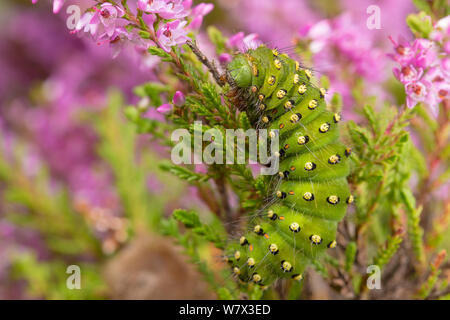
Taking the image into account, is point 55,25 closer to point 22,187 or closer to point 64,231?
point 22,187

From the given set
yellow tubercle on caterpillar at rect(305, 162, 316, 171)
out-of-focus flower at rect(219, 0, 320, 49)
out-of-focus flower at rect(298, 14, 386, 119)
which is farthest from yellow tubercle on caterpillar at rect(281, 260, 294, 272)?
out-of-focus flower at rect(219, 0, 320, 49)

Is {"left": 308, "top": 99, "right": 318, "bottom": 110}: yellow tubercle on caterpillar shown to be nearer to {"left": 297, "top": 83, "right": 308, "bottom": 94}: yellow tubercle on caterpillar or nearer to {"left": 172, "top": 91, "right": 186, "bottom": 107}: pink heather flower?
{"left": 297, "top": 83, "right": 308, "bottom": 94}: yellow tubercle on caterpillar

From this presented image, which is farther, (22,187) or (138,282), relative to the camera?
(22,187)

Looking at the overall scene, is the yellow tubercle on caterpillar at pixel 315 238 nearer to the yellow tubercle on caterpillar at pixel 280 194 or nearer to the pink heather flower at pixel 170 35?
the yellow tubercle on caterpillar at pixel 280 194

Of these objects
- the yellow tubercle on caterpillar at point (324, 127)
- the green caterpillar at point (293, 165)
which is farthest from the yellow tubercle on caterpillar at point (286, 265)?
the yellow tubercle on caterpillar at point (324, 127)

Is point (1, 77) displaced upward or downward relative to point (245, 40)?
upward
